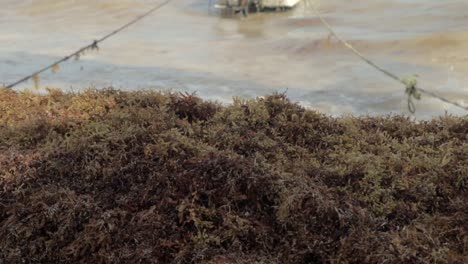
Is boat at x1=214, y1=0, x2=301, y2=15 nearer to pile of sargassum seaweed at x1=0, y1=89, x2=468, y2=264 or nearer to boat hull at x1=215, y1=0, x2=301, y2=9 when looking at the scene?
boat hull at x1=215, y1=0, x2=301, y2=9

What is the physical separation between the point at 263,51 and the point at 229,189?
5.94 meters

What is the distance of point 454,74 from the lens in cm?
639

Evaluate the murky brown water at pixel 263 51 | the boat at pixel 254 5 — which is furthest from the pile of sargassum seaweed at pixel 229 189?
the boat at pixel 254 5

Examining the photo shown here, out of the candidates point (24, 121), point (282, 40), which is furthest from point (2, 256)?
point (282, 40)

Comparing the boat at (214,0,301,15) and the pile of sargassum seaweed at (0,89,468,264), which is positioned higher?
the boat at (214,0,301,15)

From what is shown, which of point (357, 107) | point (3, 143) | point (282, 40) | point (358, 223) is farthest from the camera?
point (282, 40)

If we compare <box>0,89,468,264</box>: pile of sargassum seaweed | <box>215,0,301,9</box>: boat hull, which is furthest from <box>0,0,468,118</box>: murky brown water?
<box>0,89,468,264</box>: pile of sargassum seaweed

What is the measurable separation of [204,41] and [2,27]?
4.74 m

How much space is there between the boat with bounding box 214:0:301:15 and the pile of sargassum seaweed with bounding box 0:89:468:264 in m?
8.25

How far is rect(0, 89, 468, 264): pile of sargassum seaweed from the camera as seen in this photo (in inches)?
86.5

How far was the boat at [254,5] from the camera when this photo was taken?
11.1 m

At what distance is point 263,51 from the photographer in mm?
8141

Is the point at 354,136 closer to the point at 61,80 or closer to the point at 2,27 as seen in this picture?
the point at 61,80

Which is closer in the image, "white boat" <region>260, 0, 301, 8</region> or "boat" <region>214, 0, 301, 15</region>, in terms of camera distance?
"boat" <region>214, 0, 301, 15</region>
